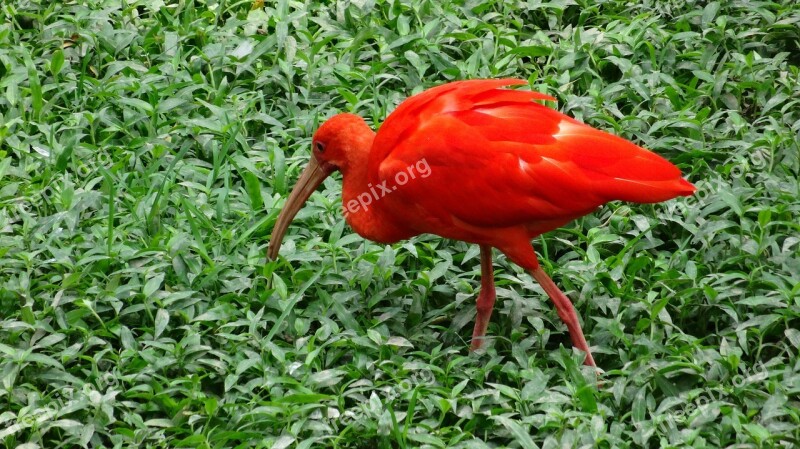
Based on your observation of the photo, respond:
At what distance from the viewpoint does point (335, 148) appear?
548 centimetres

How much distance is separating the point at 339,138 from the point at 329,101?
1.56 m

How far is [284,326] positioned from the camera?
5.54 meters

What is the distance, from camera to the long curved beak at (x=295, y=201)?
18.6ft

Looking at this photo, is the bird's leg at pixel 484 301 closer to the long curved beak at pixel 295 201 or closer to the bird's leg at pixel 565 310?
the bird's leg at pixel 565 310

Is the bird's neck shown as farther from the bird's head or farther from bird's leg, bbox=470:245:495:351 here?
bird's leg, bbox=470:245:495:351

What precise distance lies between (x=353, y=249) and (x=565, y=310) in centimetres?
126

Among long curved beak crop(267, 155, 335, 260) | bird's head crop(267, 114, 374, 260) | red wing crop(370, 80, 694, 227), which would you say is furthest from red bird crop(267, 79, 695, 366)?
long curved beak crop(267, 155, 335, 260)

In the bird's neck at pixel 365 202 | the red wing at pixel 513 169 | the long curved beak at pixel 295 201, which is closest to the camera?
the red wing at pixel 513 169

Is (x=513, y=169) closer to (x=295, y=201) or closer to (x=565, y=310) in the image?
(x=565, y=310)

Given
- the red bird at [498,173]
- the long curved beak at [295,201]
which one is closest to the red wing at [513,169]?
the red bird at [498,173]

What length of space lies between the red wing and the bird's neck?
168 mm

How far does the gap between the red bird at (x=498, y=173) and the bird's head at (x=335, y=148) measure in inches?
5.7

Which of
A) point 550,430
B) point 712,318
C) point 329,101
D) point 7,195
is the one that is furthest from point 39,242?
point 712,318

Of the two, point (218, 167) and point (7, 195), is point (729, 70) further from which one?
point (7, 195)
